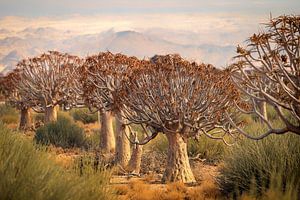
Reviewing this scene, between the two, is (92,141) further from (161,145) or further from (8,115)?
(8,115)

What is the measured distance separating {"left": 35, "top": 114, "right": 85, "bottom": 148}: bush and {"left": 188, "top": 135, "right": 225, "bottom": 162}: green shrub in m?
5.04

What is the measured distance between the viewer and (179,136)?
10.3m

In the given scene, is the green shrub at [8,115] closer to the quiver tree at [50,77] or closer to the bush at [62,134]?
the quiver tree at [50,77]

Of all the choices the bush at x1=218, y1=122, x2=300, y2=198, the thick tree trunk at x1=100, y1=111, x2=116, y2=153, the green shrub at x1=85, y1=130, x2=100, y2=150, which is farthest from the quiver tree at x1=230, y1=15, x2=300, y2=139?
the green shrub at x1=85, y1=130, x2=100, y2=150

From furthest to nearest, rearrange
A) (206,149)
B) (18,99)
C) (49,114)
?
(18,99)
(49,114)
(206,149)

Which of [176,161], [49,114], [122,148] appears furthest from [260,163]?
[49,114]

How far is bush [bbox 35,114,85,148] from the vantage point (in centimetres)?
1722

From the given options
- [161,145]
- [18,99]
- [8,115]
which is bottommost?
[161,145]

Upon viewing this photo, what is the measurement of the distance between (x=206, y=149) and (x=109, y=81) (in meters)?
3.59

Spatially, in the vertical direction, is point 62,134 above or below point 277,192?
above

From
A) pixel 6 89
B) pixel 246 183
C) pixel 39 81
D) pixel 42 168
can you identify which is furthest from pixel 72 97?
pixel 42 168

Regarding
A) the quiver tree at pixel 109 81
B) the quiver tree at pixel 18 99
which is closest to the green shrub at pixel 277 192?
the quiver tree at pixel 109 81

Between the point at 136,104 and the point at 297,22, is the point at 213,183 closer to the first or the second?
the point at 136,104

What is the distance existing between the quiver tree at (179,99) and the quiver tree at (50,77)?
32.2 feet
